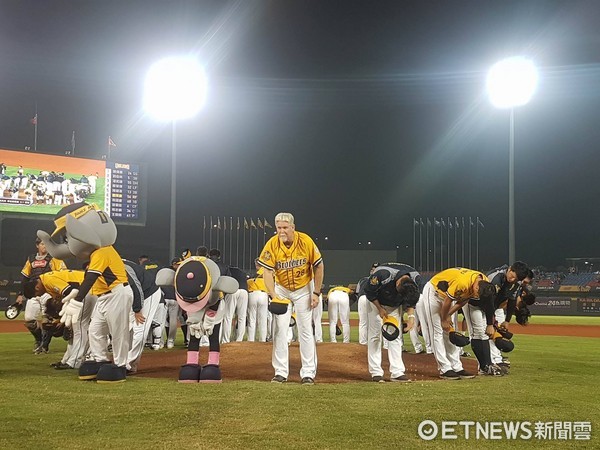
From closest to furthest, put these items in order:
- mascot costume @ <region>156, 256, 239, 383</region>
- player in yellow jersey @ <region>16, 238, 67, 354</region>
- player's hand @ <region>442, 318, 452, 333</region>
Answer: mascot costume @ <region>156, 256, 239, 383</region> < player's hand @ <region>442, 318, 452, 333</region> < player in yellow jersey @ <region>16, 238, 67, 354</region>

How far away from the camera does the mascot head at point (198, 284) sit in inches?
270

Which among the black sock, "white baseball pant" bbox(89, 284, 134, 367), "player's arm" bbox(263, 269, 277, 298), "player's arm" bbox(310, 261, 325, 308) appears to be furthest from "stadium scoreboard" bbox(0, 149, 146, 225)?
the black sock

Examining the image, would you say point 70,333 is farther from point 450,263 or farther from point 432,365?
point 450,263

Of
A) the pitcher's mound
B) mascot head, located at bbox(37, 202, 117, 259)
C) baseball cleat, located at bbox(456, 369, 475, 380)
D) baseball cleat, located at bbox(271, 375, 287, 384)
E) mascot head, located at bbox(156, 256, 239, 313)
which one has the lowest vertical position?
the pitcher's mound

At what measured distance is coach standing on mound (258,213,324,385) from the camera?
7.03 metres

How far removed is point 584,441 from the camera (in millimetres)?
4137

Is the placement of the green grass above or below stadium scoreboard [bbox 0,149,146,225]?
below

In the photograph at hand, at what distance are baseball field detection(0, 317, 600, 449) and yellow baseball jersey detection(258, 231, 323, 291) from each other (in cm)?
125

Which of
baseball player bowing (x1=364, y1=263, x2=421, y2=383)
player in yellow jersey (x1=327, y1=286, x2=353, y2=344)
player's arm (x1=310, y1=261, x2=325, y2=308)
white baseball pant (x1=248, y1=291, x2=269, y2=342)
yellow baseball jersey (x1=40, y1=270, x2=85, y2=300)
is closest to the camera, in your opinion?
player's arm (x1=310, y1=261, x2=325, y2=308)

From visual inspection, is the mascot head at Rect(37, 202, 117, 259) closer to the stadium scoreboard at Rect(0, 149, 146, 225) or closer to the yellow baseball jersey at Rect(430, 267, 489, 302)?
the yellow baseball jersey at Rect(430, 267, 489, 302)

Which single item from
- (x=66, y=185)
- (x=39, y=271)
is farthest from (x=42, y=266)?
(x=66, y=185)

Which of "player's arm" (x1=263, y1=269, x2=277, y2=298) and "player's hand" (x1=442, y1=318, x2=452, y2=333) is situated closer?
"player's arm" (x1=263, y1=269, x2=277, y2=298)

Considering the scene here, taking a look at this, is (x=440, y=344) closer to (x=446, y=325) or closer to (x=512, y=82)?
(x=446, y=325)

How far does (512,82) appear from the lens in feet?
81.7
